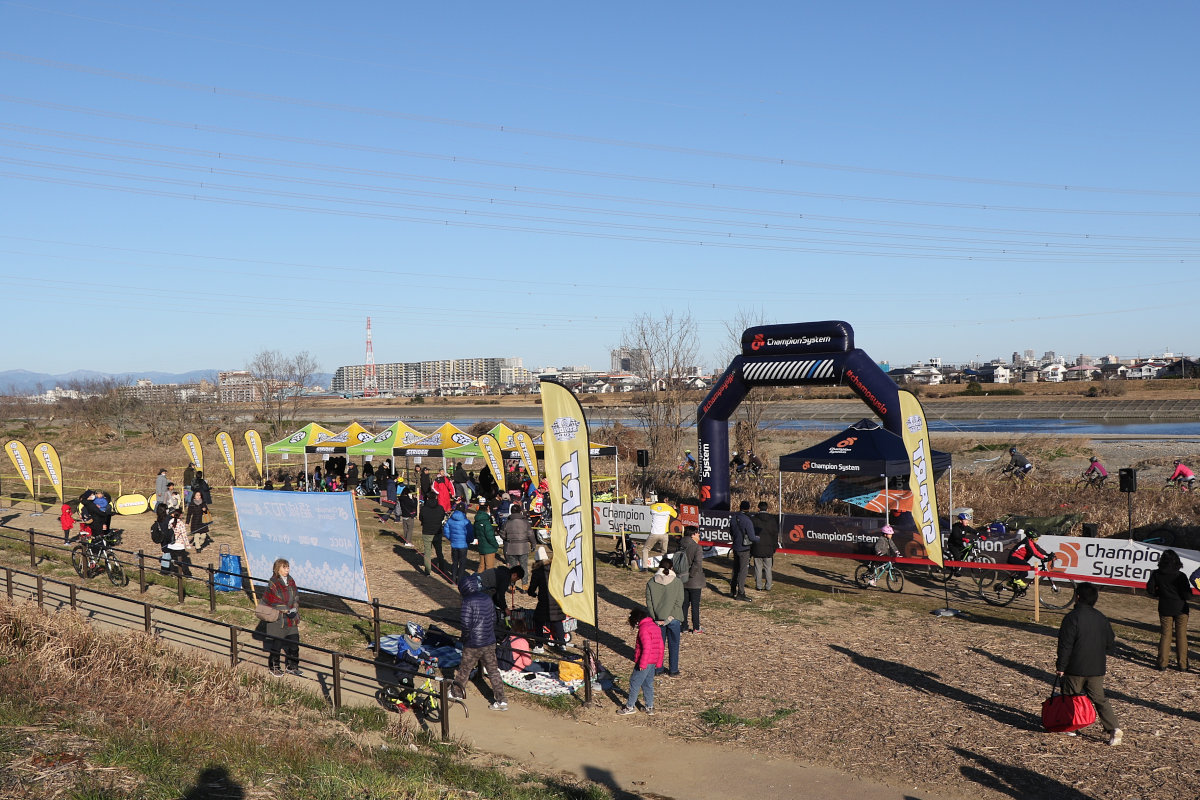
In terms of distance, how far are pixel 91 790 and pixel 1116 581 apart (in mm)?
16206

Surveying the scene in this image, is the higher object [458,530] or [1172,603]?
[458,530]

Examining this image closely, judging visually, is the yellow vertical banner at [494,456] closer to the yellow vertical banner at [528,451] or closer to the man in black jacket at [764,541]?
the yellow vertical banner at [528,451]

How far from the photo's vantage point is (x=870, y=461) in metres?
18.8

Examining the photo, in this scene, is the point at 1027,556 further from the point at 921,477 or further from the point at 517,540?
the point at 517,540

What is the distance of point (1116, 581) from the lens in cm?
1575

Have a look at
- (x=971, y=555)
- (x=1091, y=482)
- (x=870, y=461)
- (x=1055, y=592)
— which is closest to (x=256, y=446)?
(x=870, y=461)

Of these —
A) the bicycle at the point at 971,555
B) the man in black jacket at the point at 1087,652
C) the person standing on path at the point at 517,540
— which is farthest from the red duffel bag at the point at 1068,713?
the person standing on path at the point at 517,540

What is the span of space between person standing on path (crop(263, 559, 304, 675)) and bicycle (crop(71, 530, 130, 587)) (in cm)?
680

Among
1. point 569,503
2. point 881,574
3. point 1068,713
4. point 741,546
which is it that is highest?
point 569,503

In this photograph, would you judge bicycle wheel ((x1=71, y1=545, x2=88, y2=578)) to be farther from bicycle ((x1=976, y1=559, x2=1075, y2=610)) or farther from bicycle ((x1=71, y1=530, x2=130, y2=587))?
bicycle ((x1=976, y1=559, x2=1075, y2=610))

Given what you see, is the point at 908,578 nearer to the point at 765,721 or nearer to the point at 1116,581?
the point at 1116,581

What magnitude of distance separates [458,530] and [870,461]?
9.03 meters

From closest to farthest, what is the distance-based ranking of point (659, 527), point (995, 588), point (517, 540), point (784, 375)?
point (517, 540) → point (995, 588) → point (659, 527) → point (784, 375)

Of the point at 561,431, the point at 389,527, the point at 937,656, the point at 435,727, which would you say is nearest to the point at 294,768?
the point at 435,727
